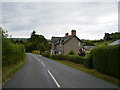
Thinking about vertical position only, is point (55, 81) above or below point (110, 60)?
below

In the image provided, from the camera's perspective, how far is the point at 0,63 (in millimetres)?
13562

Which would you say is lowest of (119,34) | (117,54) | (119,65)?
(119,65)

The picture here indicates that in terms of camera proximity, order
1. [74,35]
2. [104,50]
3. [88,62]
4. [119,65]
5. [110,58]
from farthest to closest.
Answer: [74,35], [88,62], [104,50], [110,58], [119,65]

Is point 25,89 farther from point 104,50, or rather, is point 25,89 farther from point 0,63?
point 104,50

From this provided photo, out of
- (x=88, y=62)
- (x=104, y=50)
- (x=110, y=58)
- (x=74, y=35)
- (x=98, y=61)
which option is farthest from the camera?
(x=74, y=35)

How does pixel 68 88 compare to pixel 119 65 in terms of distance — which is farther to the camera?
pixel 119 65

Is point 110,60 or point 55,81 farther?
point 110,60

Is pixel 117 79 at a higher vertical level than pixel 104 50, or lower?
lower

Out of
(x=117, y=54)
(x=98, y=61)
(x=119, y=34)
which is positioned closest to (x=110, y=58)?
(x=117, y=54)

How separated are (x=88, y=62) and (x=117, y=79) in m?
10.4

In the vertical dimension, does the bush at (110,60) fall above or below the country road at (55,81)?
above

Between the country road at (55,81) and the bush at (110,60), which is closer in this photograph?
the country road at (55,81)

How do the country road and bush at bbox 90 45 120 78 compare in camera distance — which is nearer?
the country road

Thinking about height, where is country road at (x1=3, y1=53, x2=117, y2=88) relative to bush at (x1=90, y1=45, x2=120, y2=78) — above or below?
below
